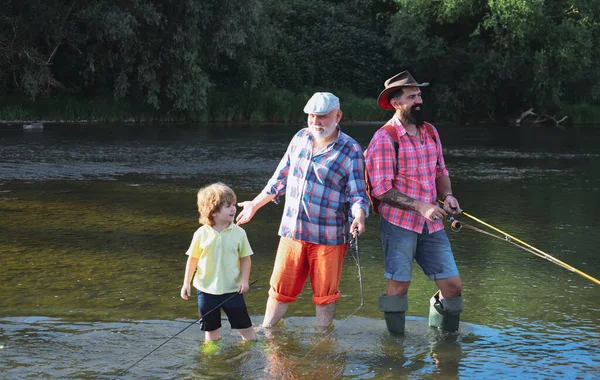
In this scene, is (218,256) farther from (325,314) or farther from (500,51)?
(500,51)

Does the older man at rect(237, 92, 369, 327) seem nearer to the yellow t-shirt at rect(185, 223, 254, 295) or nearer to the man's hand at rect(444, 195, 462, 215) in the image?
the yellow t-shirt at rect(185, 223, 254, 295)

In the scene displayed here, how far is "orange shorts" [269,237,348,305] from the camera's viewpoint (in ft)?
20.3

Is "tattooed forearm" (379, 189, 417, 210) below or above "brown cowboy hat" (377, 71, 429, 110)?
below

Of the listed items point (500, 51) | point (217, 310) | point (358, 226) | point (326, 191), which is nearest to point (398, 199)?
point (358, 226)

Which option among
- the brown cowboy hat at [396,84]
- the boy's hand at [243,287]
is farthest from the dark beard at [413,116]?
the boy's hand at [243,287]

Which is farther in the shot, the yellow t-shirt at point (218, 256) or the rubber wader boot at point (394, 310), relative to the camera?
the rubber wader boot at point (394, 310)

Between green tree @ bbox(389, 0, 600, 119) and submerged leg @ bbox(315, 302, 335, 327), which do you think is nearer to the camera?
submerged leg @ bbox(315, 302, 335, 327)

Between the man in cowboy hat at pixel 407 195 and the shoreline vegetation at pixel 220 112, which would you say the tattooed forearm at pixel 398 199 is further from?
the shoreline vegetation at pixel 220 112

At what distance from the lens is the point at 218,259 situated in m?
5.96

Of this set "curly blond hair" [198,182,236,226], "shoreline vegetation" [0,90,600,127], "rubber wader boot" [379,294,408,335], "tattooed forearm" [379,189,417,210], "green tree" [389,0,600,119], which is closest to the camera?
"curly blond hair" [198,182,236,226]

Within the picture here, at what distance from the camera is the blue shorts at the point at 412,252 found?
20.2 feet

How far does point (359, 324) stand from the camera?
6840mm

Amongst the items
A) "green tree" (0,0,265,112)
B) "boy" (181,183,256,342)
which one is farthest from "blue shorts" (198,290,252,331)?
"green tree" (0,0,265,112)

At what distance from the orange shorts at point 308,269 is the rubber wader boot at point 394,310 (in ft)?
1.04
